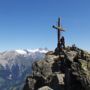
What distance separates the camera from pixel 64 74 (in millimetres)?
50438

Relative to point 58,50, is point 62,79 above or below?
below

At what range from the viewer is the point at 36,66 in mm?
61781

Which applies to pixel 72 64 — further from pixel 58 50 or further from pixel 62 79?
pixel 58 50

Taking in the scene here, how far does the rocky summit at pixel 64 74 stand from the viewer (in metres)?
43.5

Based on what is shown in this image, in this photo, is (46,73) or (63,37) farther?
(63,37)

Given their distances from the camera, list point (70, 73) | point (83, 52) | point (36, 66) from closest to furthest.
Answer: point (70, 73), point (83, 52), point (36, 66)

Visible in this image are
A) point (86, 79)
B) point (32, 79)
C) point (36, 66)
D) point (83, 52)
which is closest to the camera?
point (86, 79)

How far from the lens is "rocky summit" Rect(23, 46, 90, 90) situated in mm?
43500

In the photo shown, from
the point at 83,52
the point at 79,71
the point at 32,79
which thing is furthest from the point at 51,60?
the point at 79,71

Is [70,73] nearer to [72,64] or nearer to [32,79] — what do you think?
[72,64]

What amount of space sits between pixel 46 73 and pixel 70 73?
13.5m

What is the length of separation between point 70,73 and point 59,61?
551 inches

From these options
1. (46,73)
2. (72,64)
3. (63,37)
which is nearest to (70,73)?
(72,64)

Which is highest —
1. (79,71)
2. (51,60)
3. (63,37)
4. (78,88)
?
(63,37)
